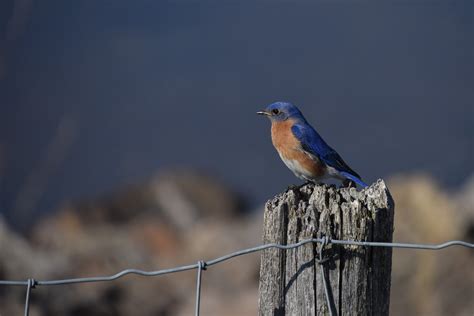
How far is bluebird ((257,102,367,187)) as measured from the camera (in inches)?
157

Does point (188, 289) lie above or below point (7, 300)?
above

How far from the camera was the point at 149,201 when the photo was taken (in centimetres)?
763

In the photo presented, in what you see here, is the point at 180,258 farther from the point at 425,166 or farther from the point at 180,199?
the point at 425,166

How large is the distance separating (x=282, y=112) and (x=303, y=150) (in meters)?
0.23

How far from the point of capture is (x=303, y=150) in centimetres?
403

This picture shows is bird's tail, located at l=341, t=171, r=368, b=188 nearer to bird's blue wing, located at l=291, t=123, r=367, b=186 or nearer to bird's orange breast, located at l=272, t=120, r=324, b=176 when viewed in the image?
bird's blue wing, located at l=291, t=123, r=367, b=186

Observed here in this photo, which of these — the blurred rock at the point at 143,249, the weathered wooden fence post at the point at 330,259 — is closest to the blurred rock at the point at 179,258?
the blurred rock at the point at 143,249

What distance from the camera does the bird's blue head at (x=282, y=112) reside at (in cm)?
410

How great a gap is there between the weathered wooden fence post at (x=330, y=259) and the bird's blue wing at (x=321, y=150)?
1.65m

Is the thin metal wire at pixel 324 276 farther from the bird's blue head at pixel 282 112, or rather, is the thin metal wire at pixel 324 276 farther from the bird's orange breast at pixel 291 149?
the bird's blue head at pixel 282 112

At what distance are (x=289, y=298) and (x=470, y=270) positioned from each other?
3330 mm

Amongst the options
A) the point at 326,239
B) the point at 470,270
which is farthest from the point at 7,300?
the point at 326,239

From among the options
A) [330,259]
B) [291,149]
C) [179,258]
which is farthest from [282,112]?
[179,258]

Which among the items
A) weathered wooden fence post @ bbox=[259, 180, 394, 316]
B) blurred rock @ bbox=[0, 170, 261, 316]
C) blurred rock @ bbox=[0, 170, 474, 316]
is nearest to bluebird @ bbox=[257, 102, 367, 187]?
blurred rock @ bbox=[0, 170, 474, 316]
